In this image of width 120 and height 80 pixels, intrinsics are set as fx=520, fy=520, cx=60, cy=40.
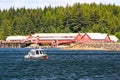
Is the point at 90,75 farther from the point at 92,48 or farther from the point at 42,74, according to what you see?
the point at 92,48

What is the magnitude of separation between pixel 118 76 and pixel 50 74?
9.42 metres

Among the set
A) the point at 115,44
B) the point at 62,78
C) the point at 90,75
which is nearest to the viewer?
the point at 62,78

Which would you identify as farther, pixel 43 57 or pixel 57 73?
pixel 43 57

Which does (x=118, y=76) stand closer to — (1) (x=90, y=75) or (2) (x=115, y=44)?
(1) (x=90, y=75)

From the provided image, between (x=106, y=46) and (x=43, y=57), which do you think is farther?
(x=106, y=46)

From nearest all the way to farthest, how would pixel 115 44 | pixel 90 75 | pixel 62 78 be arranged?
pixel 62 78 < pixel 90 75 < pixel 115 44

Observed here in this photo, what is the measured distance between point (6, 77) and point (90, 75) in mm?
10953

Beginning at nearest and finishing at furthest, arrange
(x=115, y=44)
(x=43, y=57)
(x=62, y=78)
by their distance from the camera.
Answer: (x=62, y=78)
(x=43, y=57)
(x=115, y=44)

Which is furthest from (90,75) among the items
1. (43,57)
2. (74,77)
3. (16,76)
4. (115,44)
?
(115,44)

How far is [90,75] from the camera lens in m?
67.6

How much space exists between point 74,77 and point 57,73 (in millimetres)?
6787

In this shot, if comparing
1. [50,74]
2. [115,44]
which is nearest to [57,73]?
[50,74]

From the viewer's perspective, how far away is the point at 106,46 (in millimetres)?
192875

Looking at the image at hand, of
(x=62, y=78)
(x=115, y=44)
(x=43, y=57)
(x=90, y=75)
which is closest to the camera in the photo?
(x=62, y=78)
